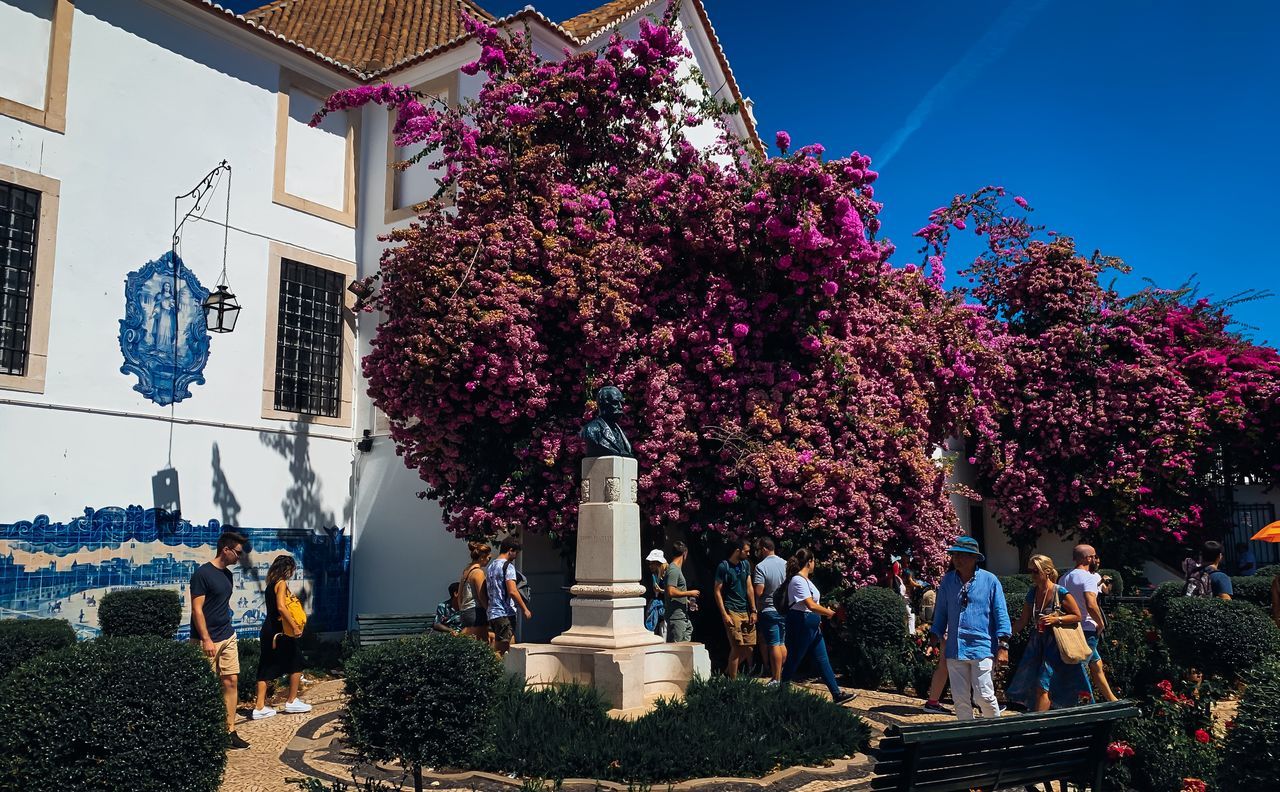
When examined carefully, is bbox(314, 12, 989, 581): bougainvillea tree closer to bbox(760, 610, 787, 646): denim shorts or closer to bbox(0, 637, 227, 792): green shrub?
bbox(760, 610, 787, 646): denim shorts

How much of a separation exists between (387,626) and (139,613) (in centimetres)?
267

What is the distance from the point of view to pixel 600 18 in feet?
50.7

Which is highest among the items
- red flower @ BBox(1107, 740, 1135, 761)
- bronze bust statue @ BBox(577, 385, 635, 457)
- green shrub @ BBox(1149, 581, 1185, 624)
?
bronze bust statue @ BBox(577, 385, 635, 457)

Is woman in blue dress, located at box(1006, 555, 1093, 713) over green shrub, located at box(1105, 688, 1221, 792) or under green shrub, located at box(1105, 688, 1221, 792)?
over

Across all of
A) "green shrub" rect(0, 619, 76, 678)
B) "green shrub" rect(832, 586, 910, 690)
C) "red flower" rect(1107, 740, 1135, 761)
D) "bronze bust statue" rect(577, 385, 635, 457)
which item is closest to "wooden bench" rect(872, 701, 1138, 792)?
"red flower" rect(1107, 740, 1135, 761)

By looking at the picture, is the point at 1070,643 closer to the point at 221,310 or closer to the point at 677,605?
the point at 677,605

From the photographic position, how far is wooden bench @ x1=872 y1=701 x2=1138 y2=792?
4625 mm

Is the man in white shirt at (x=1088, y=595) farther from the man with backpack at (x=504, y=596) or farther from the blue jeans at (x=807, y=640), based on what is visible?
the man with backpack at (x=504, y=596)

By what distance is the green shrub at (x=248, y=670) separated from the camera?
9.92 m

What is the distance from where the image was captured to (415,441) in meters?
12.3

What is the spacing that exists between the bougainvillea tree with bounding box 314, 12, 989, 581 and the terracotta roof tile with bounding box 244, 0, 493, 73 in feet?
13.5

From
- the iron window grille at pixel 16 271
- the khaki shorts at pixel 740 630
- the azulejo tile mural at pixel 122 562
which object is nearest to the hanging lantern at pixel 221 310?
the iron window grille at pixel 16 271

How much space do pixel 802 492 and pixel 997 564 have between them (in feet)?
40.9

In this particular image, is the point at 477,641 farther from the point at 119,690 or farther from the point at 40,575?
the point at 40,575
